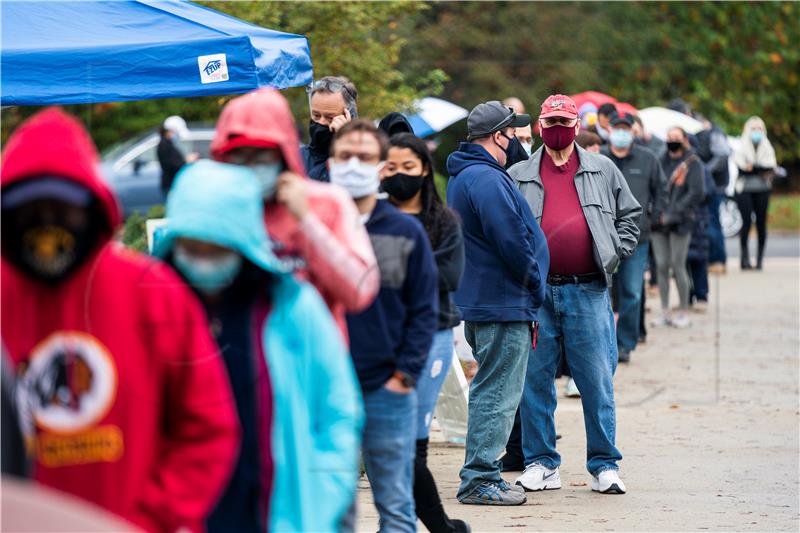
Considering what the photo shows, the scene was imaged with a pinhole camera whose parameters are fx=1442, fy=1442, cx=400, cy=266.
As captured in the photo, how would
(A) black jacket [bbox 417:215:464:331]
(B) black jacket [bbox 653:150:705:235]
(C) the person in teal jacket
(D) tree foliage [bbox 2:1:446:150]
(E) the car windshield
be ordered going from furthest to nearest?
(E) the car windshield → (B) black jacket [bbox 653:150:705:235] → (D) tree foliage [bbox 2:1:446:150] → (A) black jacket [bbox 417:215:464:331] → (C) the person in teal jacket

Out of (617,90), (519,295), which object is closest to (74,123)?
(519,295)

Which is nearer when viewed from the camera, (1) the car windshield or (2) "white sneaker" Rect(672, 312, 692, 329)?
(2) "white sneaker" Rect(672, 312, 692, 329)

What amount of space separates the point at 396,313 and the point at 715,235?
15117 millimetres

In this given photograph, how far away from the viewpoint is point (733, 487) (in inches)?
316

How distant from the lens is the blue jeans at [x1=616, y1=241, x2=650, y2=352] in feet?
41.1

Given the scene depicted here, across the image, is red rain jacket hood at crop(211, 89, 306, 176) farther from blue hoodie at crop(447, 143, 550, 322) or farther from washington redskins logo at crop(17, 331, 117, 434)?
blue hoodie at crop(447, 143, 550, 322)

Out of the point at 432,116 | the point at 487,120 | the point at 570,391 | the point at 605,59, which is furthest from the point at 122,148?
the point at 487,120

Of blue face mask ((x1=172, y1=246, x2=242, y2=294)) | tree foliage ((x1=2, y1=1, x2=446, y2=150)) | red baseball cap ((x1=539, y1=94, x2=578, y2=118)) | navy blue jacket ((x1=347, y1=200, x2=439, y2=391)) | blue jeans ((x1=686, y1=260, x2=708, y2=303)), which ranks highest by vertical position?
tree foliage ((x1=2, y1=1, x2=446, y2=150))

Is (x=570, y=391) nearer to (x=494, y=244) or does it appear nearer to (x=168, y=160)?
(x=494, y=244)

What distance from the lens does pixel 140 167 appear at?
24516mm

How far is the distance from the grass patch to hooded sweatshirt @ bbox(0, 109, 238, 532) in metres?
27.1

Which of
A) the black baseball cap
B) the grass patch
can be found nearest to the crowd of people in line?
the black baseball cap

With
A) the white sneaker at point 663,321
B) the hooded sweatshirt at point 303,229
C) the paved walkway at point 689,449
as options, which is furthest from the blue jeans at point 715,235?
the hooded sweatshirt at point 303,229

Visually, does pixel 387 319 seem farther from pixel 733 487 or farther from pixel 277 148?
pixel 733 487
